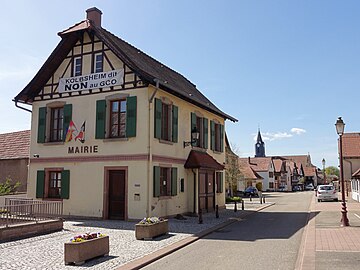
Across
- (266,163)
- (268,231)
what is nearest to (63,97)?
(268,231)

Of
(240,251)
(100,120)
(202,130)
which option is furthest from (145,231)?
(202,130)

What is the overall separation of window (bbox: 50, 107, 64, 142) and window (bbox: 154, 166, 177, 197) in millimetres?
5723

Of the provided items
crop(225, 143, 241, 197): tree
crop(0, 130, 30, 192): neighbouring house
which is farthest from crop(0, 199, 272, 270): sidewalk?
crop(225, 143, 241, 197): tree

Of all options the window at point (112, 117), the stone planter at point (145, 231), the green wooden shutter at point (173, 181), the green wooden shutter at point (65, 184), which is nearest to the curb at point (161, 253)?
the stone planter at point (145, 231)

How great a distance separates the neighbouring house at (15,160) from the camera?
25.0 metres

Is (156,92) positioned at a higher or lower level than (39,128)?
higher

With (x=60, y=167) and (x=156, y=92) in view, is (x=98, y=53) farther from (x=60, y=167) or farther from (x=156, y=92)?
(x=60, y=167)

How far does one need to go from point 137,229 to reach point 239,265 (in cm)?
425

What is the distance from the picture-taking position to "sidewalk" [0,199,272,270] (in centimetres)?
861

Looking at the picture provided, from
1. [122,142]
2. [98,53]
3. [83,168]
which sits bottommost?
[83,168]

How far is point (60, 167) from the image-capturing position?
1864 cm

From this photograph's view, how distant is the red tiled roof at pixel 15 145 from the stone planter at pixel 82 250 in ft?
58.6

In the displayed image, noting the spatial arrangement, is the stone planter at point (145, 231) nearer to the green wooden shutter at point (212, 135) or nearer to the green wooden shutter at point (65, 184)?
the green wooden shutter at point (65, 184)

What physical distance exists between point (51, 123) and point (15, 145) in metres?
9.16
